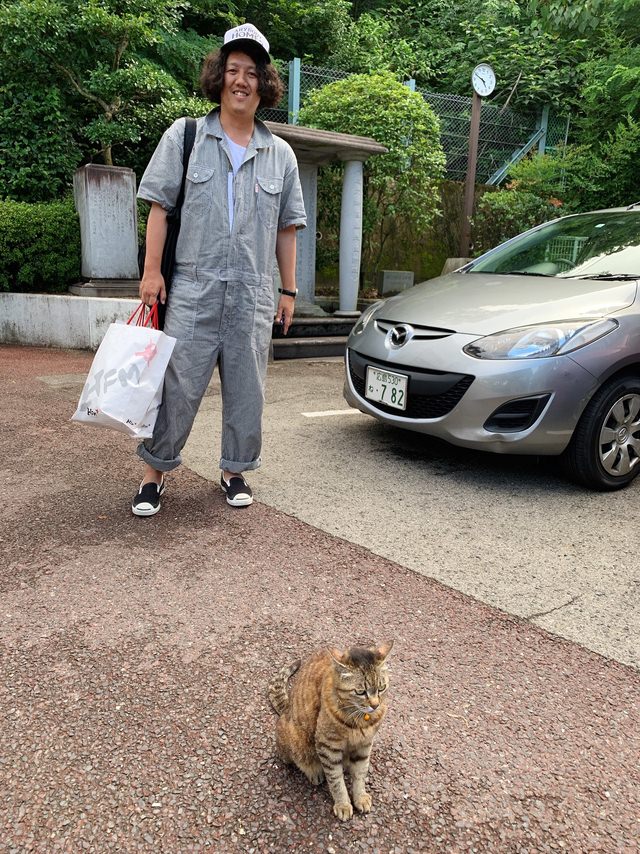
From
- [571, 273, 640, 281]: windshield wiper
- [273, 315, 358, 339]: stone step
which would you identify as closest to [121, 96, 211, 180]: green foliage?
[273, 315, 358, 339]: stone step

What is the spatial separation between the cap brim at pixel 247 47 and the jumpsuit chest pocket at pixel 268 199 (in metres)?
0.48

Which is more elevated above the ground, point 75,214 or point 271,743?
point 75,214

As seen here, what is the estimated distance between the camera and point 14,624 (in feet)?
6.89

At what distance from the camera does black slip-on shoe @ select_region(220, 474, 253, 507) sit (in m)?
3.05

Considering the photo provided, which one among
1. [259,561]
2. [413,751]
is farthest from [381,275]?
[413,751]

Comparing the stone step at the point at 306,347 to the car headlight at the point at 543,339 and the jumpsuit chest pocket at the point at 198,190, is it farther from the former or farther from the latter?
the jumpsuit chest pocket at the point at 198,190

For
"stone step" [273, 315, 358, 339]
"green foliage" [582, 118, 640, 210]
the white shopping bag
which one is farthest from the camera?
"green foliage" [582, 118, 640, 210]

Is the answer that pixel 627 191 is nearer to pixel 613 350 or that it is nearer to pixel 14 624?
pixel 613 350

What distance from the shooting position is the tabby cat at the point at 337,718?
4.40 feet

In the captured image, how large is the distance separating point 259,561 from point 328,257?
26.3ft

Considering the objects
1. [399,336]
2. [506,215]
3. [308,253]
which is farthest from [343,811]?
[506,215]

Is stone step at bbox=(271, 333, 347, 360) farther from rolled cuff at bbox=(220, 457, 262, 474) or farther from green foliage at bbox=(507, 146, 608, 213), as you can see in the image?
rolled cuff at bbox=(220, 457, 262, 474)

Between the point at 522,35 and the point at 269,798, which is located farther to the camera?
the point at 522,35

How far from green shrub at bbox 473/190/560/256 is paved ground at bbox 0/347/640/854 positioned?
298 inches
